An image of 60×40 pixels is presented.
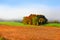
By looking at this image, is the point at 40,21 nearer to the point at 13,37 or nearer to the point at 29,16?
the point at 29,16

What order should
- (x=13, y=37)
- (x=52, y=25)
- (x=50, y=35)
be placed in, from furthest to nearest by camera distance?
(x=52, y=25) < (x=50, y=35) < (x=13, y=37)

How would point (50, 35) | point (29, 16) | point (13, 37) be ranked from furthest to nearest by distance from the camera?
point (29, 16) → point (50, 35) → point (13, 37)

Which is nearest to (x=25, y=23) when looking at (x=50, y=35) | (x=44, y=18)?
(x=44, y=18)

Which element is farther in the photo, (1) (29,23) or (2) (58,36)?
(1) (29,23)

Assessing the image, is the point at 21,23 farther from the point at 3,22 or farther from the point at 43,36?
the point at 43,36

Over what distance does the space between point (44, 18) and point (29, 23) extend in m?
1.97

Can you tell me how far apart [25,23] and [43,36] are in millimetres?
10106

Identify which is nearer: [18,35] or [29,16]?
[18,35]

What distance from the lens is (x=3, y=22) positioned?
2830 centimetres

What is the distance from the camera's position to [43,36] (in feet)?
62.2

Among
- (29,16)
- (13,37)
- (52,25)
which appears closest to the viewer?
(13,37)

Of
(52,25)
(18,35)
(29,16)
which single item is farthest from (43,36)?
(29,16)

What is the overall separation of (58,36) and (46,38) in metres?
1.37

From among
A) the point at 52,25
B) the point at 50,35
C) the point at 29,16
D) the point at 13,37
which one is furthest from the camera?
the point at 29,16
